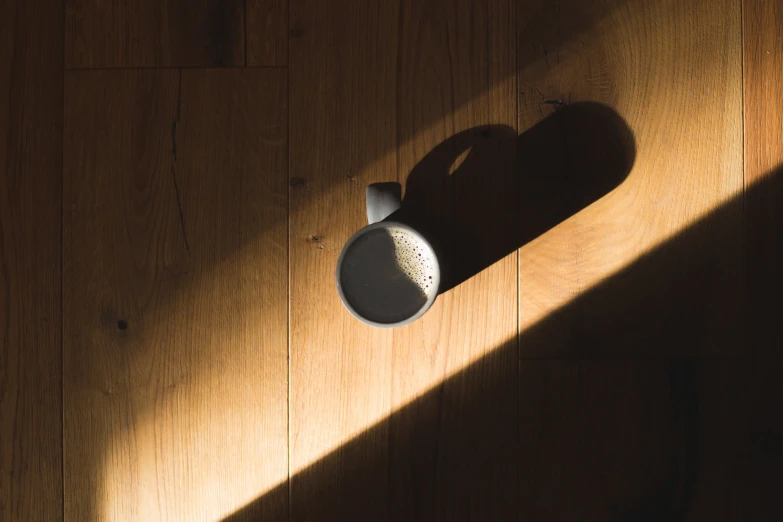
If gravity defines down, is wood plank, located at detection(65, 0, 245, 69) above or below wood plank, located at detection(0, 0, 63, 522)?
above

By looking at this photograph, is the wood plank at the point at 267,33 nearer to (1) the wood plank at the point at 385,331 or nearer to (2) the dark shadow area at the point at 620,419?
(1) the wood plank at the point at 385,331

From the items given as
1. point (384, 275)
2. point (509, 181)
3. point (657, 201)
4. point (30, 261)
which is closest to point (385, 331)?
point (384, 275)

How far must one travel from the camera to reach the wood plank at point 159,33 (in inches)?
32.2

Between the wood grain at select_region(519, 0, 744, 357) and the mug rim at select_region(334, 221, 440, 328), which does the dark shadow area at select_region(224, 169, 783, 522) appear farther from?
the mug rim at select_region(334, 221, 440, 328)

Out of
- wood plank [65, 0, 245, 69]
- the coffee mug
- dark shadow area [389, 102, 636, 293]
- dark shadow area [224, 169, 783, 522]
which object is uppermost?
wood plank [65, 0, 245, 69]

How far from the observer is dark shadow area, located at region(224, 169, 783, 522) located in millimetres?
788

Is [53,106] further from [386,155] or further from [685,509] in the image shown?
[685,509]

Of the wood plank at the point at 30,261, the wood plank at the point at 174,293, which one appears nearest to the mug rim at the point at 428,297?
the wood plank at the point at 174,293

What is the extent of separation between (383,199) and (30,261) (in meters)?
0.51

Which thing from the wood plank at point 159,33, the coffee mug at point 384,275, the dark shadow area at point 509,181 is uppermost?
the wood plank at point 159,33

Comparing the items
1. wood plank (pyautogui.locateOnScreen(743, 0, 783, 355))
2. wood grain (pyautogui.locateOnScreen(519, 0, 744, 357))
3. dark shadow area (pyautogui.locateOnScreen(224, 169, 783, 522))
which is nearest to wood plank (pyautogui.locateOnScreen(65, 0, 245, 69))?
wood grain (pyautogui.locateOnScreen(519, 0, 744, 357))

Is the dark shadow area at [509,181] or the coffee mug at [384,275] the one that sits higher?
the dark shadow area at [509,181]

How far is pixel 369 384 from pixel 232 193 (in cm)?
33

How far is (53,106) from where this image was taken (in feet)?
2.71
